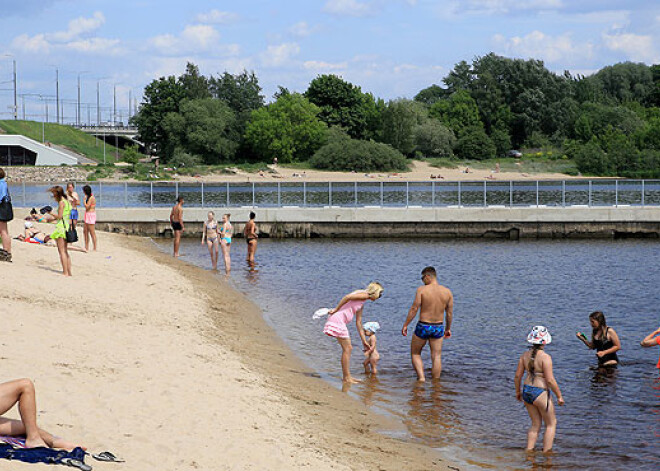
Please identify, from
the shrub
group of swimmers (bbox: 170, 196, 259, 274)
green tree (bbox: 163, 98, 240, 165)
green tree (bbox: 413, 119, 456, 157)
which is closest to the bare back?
group of swimmers (bbox: 170, 196, 259, 274)

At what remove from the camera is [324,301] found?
22.0m

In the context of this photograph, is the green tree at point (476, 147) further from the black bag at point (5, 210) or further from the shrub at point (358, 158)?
the black bag at point (5, 210)

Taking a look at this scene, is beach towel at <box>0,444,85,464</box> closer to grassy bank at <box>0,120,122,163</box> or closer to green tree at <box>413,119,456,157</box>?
green tree at <box>413,119,456,157</box>

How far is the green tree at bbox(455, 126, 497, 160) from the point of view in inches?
4166

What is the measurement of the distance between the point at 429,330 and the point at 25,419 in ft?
23.6

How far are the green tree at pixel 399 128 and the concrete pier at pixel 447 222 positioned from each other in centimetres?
6494

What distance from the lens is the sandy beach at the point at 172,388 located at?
8398mm

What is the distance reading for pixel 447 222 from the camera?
37.7 m

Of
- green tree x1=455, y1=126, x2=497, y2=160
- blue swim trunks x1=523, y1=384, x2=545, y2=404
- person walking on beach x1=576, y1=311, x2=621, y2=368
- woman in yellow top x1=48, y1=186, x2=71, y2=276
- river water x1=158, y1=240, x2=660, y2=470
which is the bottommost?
river water x1=158, y1=240, x2=660, y2=470

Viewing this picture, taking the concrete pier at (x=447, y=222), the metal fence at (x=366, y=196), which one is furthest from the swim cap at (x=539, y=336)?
the concrete pier at (x=447, y=222)

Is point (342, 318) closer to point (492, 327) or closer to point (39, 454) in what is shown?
point (39, 454)

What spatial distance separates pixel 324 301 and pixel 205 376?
10756 millimetres

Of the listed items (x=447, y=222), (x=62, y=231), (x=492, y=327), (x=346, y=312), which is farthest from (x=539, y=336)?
(x=447, y=222)

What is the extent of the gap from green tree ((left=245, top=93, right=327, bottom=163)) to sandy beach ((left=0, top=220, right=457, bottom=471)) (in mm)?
82041
